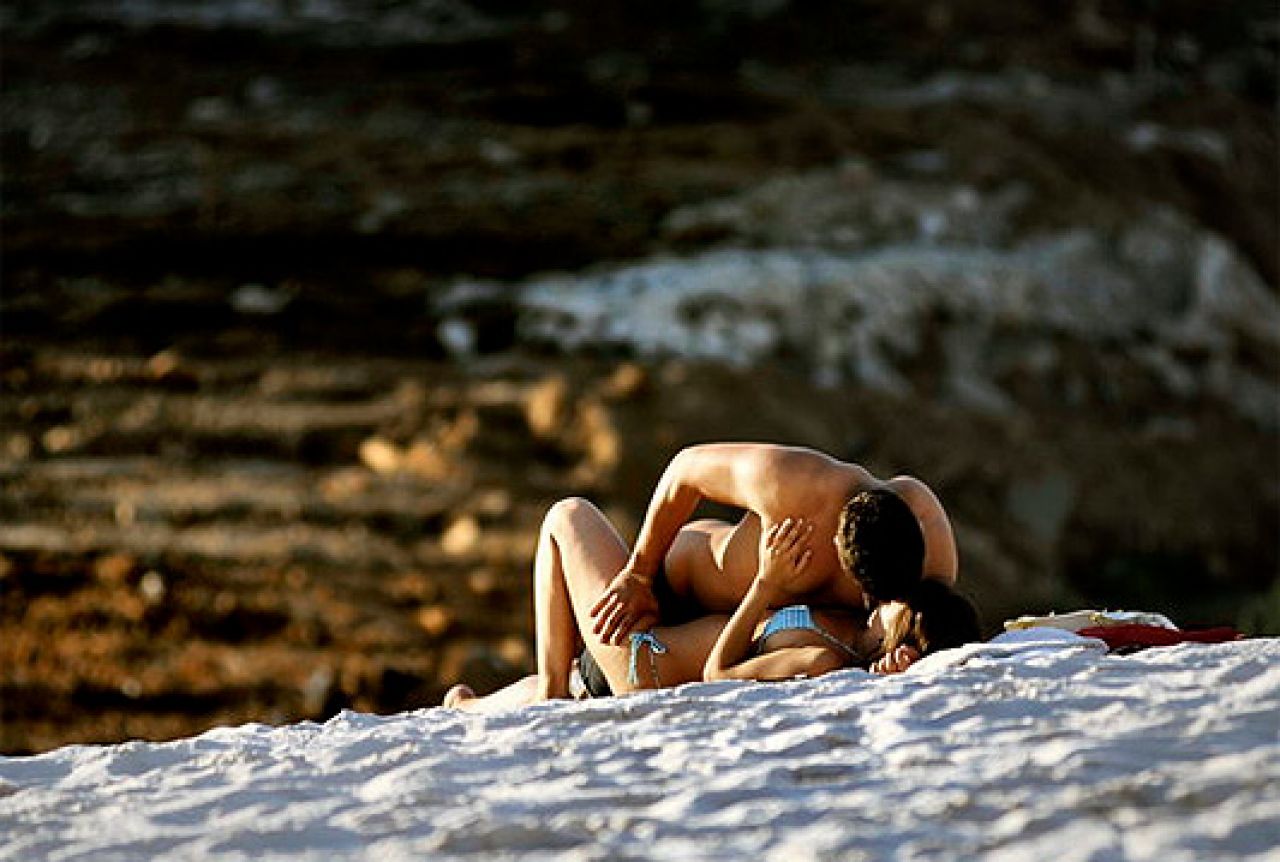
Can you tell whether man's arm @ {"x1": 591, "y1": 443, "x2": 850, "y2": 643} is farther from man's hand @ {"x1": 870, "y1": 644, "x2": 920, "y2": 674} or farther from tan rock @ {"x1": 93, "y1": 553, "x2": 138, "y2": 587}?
tan rock @ {"x1": 93, "y1": 553, "x2": 138, "y2": 587}

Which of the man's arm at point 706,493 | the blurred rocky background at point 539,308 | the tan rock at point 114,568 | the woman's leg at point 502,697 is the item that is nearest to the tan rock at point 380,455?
the blurred rocky background at point 539,308

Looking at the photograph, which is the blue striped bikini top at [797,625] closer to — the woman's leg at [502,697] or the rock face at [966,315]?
the woman's leg at [502,697]

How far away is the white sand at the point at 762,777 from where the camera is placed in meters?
2.19

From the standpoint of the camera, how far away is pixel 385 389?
7.95m

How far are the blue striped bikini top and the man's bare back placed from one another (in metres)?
0.04

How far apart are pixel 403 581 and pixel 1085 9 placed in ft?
15.9

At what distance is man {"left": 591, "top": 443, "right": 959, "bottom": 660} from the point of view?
3.08 m

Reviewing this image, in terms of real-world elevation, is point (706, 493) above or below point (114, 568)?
above

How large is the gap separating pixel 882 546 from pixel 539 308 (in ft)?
17.3

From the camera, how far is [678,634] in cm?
340

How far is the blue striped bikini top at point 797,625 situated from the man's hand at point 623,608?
0.25 m

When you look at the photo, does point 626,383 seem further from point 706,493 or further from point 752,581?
point 706,493

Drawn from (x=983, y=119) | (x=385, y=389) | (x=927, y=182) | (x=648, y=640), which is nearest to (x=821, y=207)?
(x=927, y=182)

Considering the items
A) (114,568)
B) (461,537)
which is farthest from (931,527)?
(114,568)
